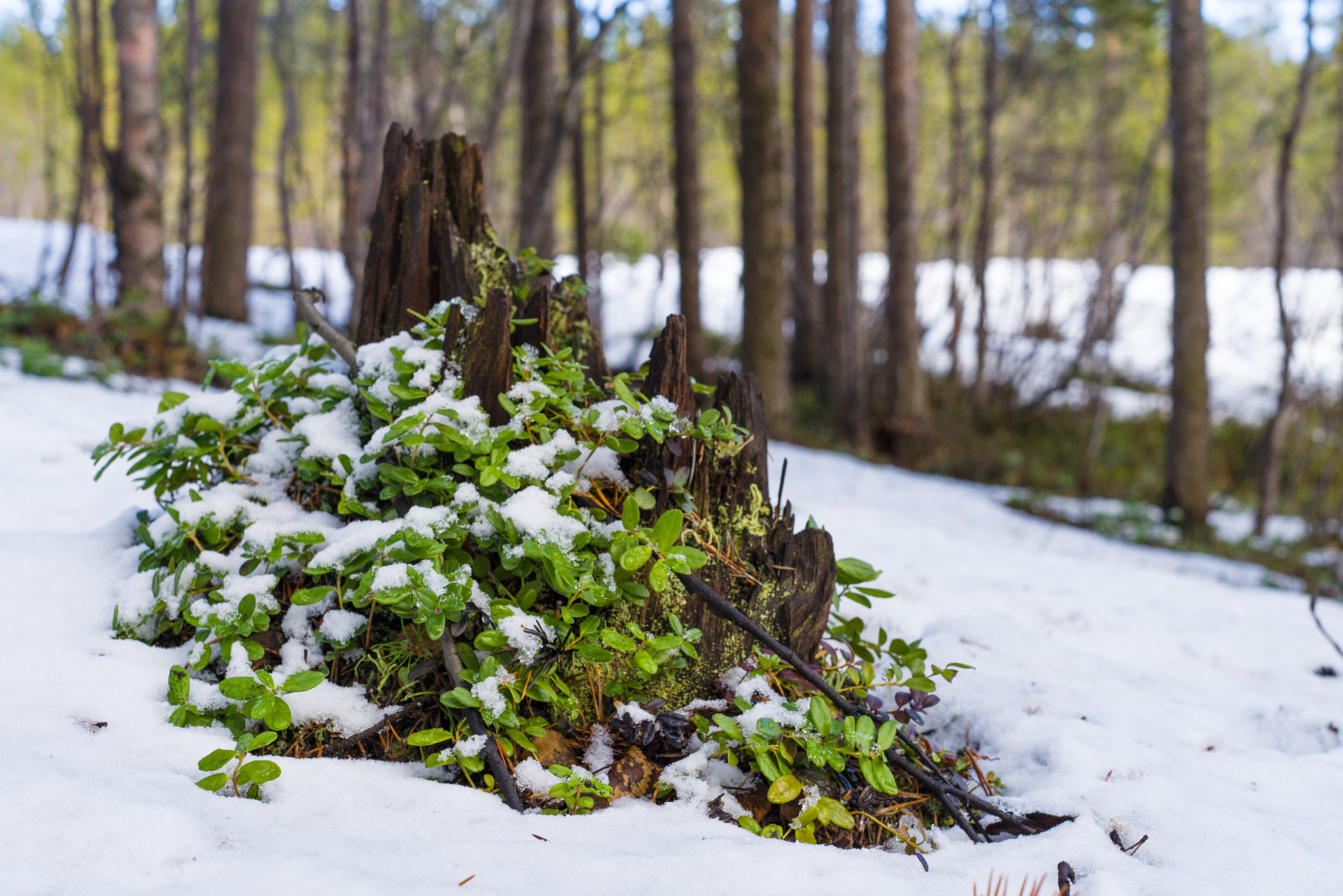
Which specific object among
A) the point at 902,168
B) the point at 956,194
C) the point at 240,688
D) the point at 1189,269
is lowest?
the point at 240,688

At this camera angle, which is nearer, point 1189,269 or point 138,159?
point 1189,269

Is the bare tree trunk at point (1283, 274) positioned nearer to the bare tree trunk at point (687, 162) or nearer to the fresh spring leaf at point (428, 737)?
the bare tree trunk at point (687, 162)

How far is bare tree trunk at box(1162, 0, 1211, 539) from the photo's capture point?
19.3 feet

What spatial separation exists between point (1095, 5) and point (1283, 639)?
32.5 ft

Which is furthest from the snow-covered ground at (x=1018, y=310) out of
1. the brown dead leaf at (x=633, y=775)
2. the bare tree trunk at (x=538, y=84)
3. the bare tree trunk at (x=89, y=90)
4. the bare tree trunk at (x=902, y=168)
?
the brown dead leaf at (x=633, y=775)

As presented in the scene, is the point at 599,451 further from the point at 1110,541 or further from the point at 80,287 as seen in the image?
the point at 80,287

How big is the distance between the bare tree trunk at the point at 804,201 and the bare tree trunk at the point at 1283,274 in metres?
4.84

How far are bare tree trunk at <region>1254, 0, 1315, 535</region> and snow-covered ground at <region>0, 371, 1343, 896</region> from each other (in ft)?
14.1

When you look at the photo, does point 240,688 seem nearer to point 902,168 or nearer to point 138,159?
point 138,159

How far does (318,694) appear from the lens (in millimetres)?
1509

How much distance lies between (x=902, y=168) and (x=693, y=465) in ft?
25.3

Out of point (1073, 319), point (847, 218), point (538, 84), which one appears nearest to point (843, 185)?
point (847, 218)

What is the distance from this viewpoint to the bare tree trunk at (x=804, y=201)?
35.0ft

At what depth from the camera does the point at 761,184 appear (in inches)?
296
